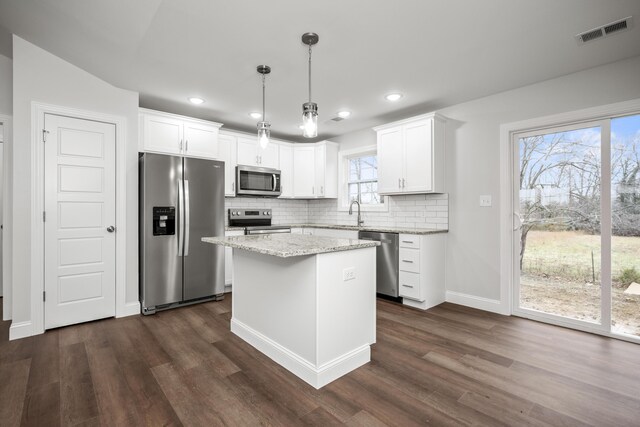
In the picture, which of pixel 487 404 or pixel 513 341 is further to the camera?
pixel 513 341

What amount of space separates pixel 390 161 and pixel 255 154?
80.1 inches

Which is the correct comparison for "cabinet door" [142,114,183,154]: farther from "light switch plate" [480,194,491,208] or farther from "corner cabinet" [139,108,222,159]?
"light switch plate" [480,194,491,208]

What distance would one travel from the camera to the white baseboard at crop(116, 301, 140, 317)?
3.24 meters

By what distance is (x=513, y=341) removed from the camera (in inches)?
104

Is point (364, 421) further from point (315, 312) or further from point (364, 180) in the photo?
point (364, 180)

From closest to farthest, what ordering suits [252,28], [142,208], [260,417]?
[260,417] < [252,28] < [142,208]

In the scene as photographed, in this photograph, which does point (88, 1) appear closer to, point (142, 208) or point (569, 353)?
point (142, 208)

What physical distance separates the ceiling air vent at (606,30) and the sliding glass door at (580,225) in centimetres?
89

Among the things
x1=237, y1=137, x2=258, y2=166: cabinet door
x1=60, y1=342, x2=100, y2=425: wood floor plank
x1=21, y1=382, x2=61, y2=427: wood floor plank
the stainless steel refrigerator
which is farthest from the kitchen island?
x1=237, y1=137, x2=258, y2=166: cabinet door

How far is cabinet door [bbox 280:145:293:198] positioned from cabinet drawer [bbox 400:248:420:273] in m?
2.27

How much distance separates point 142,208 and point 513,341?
149 inches

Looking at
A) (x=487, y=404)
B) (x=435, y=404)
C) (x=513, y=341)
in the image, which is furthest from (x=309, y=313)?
(x=513, y=341)

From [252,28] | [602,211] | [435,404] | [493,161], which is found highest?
[252,28]

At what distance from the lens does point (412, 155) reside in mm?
3805
